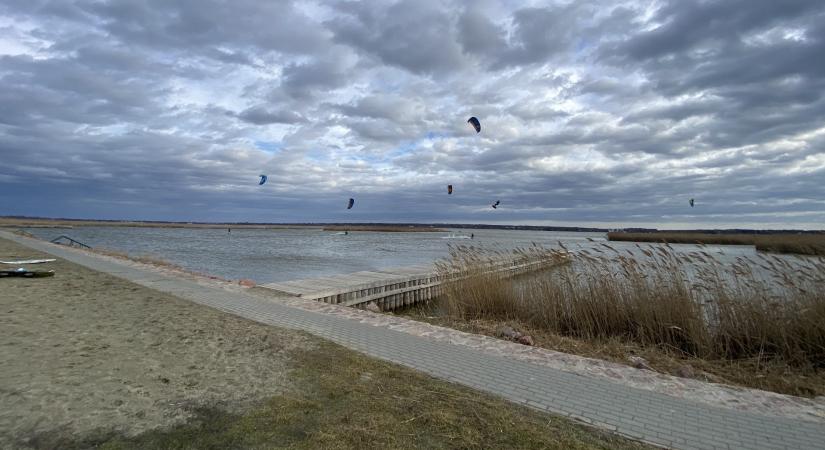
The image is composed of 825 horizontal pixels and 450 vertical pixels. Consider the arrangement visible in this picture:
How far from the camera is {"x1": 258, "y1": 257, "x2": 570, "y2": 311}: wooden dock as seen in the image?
10.3 metres

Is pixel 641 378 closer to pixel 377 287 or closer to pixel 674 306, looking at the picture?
pixel 674 306

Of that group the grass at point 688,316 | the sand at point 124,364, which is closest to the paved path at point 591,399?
the sand at point 124,364

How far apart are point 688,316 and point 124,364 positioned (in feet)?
24.5

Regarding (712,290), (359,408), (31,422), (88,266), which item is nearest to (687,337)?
(712,290)

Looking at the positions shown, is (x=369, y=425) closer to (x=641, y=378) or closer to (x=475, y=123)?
(x=641, y=378)

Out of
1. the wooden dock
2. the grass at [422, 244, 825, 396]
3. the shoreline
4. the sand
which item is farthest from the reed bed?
the sand

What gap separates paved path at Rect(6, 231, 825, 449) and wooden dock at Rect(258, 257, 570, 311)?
359 cm

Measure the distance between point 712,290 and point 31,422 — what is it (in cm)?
830

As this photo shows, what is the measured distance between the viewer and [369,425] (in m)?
3.31

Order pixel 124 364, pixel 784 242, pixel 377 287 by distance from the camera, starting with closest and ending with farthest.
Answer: pixel 124 364 < pixel 377 287 < pixel 784 242

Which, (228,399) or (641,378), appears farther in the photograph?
(641,378)

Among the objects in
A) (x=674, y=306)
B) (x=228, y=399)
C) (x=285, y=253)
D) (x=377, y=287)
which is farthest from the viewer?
(x=285, y=253)

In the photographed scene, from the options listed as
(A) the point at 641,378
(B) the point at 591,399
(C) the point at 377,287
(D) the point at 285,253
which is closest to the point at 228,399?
(B) the point at 591,399

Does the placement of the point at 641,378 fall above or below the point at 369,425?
below
